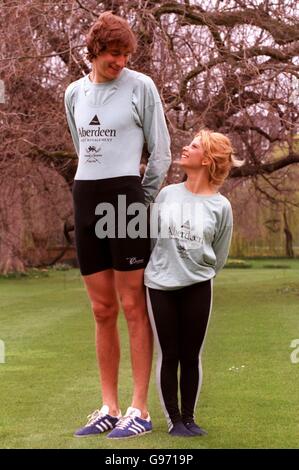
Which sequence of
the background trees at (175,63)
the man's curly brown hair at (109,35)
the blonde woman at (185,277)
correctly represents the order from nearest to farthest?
the man's curly brown hair at (109,35) → the blonde woman at (185,277) → the background trees at (175,63)

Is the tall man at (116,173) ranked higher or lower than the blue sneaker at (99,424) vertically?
higher

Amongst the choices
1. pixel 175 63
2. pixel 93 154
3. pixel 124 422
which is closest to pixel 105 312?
pixel 124 422

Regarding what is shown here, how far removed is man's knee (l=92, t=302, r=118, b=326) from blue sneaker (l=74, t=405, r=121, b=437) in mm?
407

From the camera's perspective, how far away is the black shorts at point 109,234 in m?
3.75

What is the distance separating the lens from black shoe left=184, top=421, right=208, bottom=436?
3.87 meters

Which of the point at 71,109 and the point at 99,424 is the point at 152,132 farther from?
the point at 99,424

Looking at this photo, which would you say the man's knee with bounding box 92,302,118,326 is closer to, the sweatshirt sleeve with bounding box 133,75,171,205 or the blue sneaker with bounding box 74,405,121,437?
the blue sneaker with bounding box 74,405,121,437

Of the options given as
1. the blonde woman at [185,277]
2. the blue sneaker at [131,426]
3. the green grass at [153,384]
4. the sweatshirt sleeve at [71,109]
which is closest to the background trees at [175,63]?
the green grass at [153,384]

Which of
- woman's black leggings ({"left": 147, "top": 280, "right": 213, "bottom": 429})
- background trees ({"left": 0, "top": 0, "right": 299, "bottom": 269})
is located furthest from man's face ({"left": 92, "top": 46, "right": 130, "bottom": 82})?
background trees ({"left": 0, "top": 0, "right": 299, "bottom": 269})

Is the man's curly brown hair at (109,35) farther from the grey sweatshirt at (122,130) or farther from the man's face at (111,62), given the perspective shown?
the grey sweatshirt at (122,130)

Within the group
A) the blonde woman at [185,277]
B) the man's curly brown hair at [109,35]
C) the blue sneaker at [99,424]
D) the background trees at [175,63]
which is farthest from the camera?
the background trees at [175,63]

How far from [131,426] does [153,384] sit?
174cm

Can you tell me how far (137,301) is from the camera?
3.90 m
